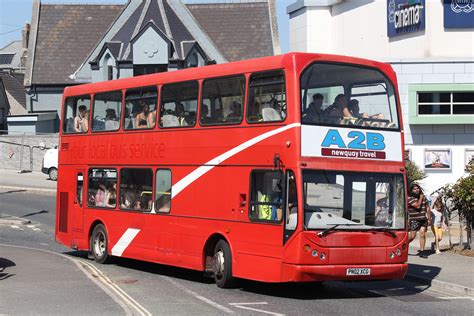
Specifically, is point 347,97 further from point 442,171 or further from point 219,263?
point 442,171

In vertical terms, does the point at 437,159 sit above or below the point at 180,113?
below

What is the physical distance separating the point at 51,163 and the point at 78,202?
26687 mm

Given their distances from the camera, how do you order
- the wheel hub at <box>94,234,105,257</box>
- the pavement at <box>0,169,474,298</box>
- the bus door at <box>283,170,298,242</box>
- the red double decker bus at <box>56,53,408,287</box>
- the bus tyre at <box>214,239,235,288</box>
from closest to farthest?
the bus door at <box>283,170,298,242</box> < the red double decker bus at <box>56,53,408,287</box> < the bus tyre at <box>214,239,235,288</box> < the pavement at <box>0,169,474,298</box> < the wheel hub at <box>94,234,105,257</box>

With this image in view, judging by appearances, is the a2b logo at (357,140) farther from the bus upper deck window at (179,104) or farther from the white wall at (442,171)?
the white wall at (442,171)

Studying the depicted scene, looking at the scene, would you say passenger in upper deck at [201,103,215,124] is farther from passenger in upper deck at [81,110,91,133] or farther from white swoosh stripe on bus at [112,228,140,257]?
passenger in upper deck at [81,110,91,133]

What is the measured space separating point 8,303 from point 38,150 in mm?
39539

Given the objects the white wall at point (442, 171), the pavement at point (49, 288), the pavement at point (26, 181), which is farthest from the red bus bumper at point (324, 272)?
the pavement at point (26, 181)

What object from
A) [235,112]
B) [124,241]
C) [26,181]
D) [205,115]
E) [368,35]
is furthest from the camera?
[26,181]

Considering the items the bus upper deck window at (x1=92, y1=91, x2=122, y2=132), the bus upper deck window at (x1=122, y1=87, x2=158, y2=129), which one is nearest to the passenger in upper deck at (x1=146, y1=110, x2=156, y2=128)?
the bus upper deck window at (x1=122, y1=87, x2=158, y2=129)

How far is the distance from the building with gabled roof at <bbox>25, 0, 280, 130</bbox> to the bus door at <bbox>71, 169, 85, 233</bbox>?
109 feet

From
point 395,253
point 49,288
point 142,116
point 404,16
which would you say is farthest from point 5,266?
point 404,16

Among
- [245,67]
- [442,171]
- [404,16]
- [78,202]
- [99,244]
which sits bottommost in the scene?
[99,244]

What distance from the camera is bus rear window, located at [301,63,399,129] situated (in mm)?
14602

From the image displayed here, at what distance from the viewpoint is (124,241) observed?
19.1 metres
